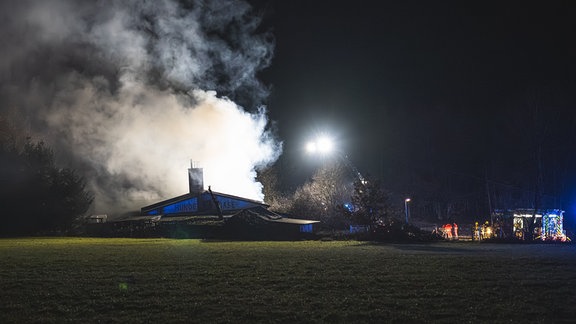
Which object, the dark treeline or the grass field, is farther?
the dark treeline

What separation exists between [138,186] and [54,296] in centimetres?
6629

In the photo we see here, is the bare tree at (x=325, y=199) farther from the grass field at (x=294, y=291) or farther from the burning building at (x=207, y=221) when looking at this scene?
the grass field at (x=294, y=291)

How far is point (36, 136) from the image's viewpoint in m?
76.8

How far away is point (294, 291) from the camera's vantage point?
584 inches

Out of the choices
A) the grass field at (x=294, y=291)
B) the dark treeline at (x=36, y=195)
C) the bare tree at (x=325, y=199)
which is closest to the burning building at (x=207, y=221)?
the dark treeline at (x=36, y=195)

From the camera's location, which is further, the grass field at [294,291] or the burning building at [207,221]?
the burning building at [207,221]

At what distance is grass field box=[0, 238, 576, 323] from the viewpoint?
12062 millimetres

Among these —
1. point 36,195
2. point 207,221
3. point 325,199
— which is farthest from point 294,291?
point 325,199

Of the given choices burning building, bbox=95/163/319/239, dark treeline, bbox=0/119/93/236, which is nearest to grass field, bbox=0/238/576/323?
burning building, bbox=95/163/319/239

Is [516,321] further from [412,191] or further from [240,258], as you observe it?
[412,191]

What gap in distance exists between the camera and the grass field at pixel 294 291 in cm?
1206

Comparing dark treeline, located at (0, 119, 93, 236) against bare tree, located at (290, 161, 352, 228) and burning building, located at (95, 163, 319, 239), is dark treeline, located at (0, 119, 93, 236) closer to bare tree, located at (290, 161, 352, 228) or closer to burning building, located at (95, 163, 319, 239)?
burning building, located at (95, 163, 319, 239)

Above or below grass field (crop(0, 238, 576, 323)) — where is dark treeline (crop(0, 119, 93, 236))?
above

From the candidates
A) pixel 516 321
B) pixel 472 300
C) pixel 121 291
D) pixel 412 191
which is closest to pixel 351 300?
pixel 472 300
